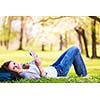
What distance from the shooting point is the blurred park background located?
2.75m

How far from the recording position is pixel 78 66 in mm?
2738

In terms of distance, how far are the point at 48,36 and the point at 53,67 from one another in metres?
0.27

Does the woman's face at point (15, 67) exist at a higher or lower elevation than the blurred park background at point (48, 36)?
lower

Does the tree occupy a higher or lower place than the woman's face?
higher

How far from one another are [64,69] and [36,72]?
24 centimetres

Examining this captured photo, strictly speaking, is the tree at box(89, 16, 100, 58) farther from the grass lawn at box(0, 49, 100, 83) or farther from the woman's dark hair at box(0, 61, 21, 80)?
the woman's dark hair at box(0, 61, 21, 80)

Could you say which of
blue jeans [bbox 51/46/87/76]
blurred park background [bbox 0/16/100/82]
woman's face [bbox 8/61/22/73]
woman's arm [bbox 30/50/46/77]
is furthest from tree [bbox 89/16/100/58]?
woman's face [bbox 8/61/22/73]

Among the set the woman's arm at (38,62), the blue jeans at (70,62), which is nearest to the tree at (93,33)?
the blue jeans at (70,62)

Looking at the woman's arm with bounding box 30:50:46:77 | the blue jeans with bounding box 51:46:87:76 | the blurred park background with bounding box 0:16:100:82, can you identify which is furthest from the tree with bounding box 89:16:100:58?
the woman's arm with bounding box 30:50:46:77

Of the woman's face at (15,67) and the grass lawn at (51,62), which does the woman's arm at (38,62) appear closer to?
the grass lawn at (51,62)

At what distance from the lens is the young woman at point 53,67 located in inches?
108

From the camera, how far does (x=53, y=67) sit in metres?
2.76

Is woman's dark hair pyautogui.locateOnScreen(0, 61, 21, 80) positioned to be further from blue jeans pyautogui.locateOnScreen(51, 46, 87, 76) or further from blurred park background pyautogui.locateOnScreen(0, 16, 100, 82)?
blue jeans pyautogui.locateOnScreen(51, 46, 87, 76)
